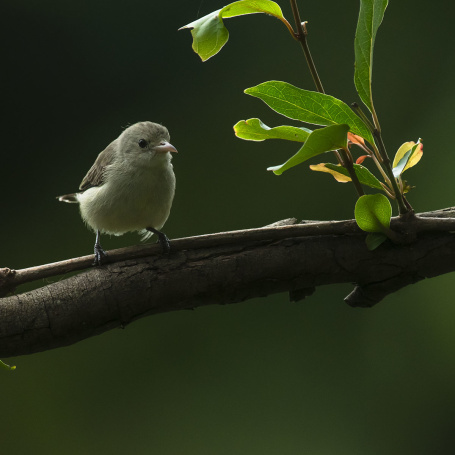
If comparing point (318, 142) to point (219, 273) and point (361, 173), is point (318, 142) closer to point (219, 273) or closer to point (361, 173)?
point (361, 173)

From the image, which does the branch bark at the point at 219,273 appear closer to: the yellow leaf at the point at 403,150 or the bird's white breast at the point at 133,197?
the yellow leaf at the point at 403,150

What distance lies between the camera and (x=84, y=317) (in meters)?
1.22

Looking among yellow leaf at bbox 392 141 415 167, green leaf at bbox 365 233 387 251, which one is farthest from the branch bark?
yellow leaf at bbox 392 141 415 167

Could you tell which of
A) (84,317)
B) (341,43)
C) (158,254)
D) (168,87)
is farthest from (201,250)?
(341,43)

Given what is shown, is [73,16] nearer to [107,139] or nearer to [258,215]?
[107,139]

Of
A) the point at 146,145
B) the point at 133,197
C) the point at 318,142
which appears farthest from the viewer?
the point at 146,145

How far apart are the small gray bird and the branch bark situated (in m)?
0.48

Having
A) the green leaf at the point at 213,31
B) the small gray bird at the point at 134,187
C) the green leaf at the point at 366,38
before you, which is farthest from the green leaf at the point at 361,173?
the small gray bird at the point at 134,187

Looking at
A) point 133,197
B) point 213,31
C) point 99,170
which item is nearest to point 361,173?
point 213,31

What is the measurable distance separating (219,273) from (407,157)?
0.44m

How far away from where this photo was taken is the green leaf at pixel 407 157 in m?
1.24

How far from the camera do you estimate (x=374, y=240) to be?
124 cm

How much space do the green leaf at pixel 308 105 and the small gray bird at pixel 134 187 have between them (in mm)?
678

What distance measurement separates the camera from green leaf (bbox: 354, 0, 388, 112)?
1.14 meters
